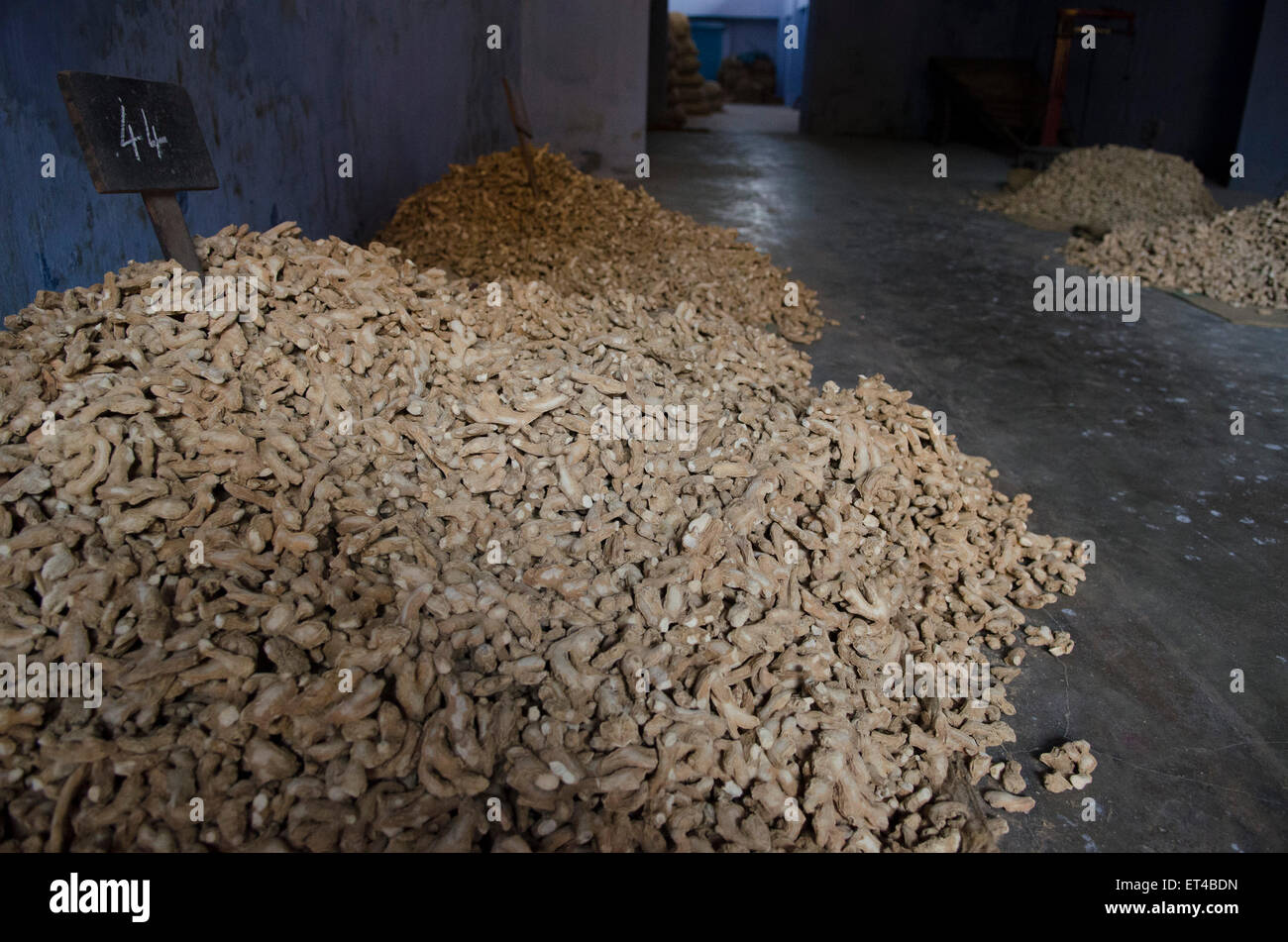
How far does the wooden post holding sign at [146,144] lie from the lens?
6.72ft

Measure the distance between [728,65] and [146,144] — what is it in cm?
2263

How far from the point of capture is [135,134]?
2188mm

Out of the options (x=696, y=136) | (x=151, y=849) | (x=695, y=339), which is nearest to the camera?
(x=151, y=849)

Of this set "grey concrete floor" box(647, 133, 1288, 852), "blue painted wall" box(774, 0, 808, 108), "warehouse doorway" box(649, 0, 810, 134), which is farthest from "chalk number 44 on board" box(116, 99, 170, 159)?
"blue painted wall" box(774, 0, 808, 108)

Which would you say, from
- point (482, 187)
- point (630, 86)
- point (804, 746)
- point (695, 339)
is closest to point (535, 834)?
point (804, 746)

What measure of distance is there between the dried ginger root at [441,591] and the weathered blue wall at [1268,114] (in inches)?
355

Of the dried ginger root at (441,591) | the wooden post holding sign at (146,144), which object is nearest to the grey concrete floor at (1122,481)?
the dried ginger root at (441,591)

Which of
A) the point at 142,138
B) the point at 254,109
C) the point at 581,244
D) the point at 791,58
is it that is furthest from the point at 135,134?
the point at 791,58

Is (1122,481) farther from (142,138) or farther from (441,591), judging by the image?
(142,138)

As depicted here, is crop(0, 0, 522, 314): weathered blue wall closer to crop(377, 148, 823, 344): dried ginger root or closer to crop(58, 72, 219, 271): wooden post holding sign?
crop(58, 72, 219, 271): wooden post holding sign

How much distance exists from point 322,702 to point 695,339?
2.12 metres

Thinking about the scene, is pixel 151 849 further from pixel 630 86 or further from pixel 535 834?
pixel 630 86

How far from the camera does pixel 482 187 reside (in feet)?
17.5

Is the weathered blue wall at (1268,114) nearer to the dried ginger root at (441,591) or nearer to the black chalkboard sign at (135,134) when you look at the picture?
the dried ginger root at (441,591)
